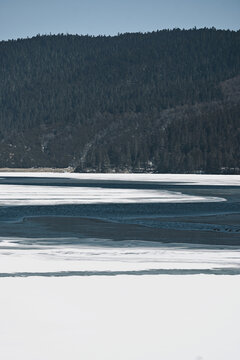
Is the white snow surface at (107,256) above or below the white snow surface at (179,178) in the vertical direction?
above

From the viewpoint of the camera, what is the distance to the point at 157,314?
12406mm

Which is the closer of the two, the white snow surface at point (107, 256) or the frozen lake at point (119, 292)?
the frozen lake at point (119, 292)

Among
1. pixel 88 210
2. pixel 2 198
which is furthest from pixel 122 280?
pixel 2 198

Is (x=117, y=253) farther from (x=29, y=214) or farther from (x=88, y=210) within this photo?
(x=88, y=210)

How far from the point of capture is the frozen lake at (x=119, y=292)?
1053 centimetres

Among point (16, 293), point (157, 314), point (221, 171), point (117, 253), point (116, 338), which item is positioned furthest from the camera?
point (221, 171)

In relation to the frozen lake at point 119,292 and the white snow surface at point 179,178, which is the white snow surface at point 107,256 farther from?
the white snow surface at point 179,178

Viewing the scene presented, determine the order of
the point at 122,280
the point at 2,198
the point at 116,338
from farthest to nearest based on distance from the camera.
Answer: the point at 2,198
the point at 122,280
the point at 116,338

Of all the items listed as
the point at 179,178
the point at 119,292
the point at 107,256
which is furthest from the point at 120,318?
the point at 179,178

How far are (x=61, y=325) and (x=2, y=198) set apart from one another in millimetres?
39089

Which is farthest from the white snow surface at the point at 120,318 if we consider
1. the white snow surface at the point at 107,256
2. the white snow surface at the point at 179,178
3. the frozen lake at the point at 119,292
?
the white snow surface at the point at 179,178

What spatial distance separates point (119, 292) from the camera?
1425 centimetres

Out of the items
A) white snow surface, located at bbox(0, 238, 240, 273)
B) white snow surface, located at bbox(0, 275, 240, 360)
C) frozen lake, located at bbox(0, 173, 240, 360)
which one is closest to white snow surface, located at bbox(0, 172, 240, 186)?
frozen lake, located at bbox(0, 173, 240, 360)

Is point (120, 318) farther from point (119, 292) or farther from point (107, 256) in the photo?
point (107, 256)
